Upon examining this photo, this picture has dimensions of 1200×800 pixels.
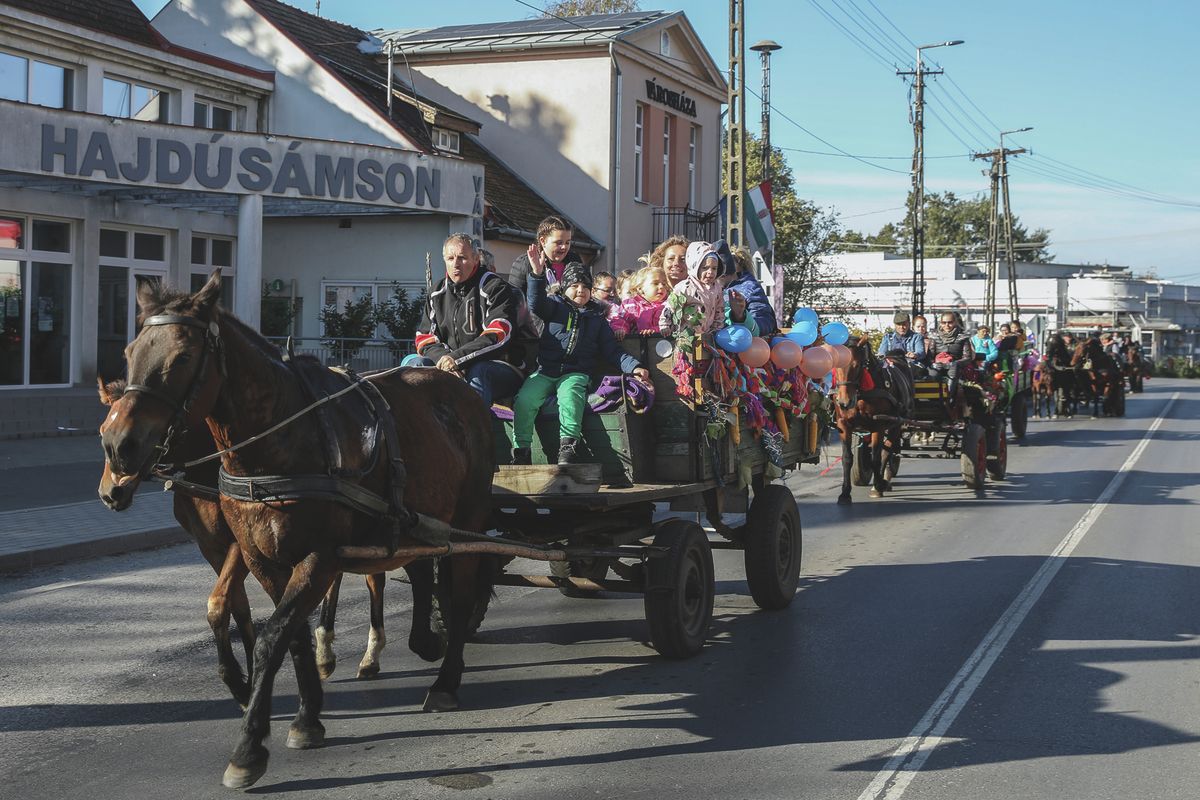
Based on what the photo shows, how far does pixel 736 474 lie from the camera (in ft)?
26.4

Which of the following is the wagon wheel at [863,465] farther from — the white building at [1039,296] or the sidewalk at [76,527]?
the white building at [1039,296]

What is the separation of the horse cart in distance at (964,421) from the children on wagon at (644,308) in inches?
314

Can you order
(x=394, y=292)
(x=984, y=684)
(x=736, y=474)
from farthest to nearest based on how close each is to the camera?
(x=394, y=292), (x=736, y=474), (x=984, y=684)

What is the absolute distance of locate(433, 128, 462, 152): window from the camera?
28.4 meters

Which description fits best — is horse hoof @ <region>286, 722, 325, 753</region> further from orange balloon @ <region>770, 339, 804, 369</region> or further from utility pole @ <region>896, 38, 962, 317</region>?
utility pole @ <region>896, 38, 962, 317</region>

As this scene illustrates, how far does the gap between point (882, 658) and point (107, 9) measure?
806 inches

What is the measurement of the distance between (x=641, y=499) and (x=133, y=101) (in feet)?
61.6

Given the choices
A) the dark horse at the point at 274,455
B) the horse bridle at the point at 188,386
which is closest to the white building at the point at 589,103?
the dark horse at the point at 274,455

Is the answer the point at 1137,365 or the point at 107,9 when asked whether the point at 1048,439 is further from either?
the point at 1137,365

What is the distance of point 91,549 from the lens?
10.3m

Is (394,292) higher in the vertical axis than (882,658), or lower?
higher

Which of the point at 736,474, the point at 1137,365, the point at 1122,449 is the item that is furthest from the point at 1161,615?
the point at 1137,365

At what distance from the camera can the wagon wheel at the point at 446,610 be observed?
6.61 meters

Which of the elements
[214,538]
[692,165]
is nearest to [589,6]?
[692,165]
